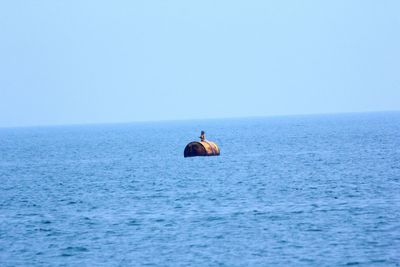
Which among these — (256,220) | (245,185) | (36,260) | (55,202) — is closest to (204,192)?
(245,185)

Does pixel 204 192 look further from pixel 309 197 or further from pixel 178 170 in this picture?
pixel 178 170

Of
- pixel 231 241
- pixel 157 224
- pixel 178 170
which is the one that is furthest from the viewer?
pixel 178 170

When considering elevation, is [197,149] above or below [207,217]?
above

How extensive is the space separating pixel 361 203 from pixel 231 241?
14.3 metres

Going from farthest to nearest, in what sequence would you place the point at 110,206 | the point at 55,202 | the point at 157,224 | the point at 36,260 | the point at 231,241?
1. the point at 55,202
2. the point at 110,206
3. the point at 157,224
4. the point at 231,241
5. the point at 36,260

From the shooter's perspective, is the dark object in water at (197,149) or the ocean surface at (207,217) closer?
the ocean surface at (207,217)

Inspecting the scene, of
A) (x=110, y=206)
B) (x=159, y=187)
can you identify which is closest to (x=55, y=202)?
(x=110, y=206)

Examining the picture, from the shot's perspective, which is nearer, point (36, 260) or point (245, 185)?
point (36, 260)

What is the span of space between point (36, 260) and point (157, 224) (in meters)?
9.83

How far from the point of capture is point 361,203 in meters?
49.2

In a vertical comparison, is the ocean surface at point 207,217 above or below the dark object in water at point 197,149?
below

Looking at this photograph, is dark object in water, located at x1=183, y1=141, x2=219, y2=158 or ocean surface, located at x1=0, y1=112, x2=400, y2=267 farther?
dark object in water, located at x1=183, y1=141, x2=219, y2=158

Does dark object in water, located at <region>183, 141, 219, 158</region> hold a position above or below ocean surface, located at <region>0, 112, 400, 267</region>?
above

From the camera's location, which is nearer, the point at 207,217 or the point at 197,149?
the point at 207,217
